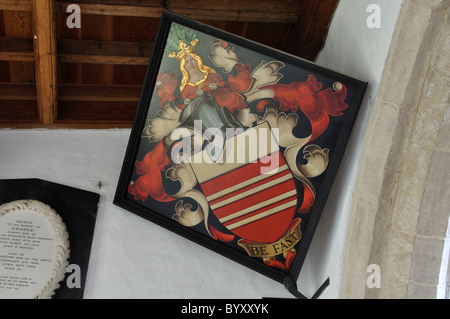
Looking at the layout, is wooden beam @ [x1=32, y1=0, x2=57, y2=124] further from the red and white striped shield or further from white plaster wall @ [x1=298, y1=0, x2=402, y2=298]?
white plaster wall @ [x1=298, y1=0, x2=402, y2=298]

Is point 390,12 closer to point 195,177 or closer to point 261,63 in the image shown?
point 261,63

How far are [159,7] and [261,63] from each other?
2.49ft

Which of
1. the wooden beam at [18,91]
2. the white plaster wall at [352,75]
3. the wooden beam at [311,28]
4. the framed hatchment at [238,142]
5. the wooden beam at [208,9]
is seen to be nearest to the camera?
the white plaster wall at [352,75]

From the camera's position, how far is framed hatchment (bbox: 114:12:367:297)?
256 cm

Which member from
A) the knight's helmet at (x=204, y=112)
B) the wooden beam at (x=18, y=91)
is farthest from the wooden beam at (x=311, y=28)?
the wooden beam at (x=18, y=91)

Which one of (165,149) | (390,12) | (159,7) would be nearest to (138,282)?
(165,149)

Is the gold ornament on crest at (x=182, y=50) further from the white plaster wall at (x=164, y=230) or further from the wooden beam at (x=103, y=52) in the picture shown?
the white plaster wall at (x=164, y=230)

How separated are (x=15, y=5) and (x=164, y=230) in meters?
1.47

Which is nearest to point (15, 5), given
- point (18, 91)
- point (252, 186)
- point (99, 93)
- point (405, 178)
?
point (18, 91)

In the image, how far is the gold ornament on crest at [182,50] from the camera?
2668 mm

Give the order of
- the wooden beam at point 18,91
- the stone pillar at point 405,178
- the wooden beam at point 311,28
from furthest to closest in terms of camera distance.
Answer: the wooden beam at point 18,91, the wooden beam at point 311,28, the stone pillar at point 405,178

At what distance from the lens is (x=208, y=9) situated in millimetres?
2979

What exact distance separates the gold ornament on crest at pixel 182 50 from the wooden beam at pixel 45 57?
26.6 inches

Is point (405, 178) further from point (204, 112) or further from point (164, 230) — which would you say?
point (164, 230)
